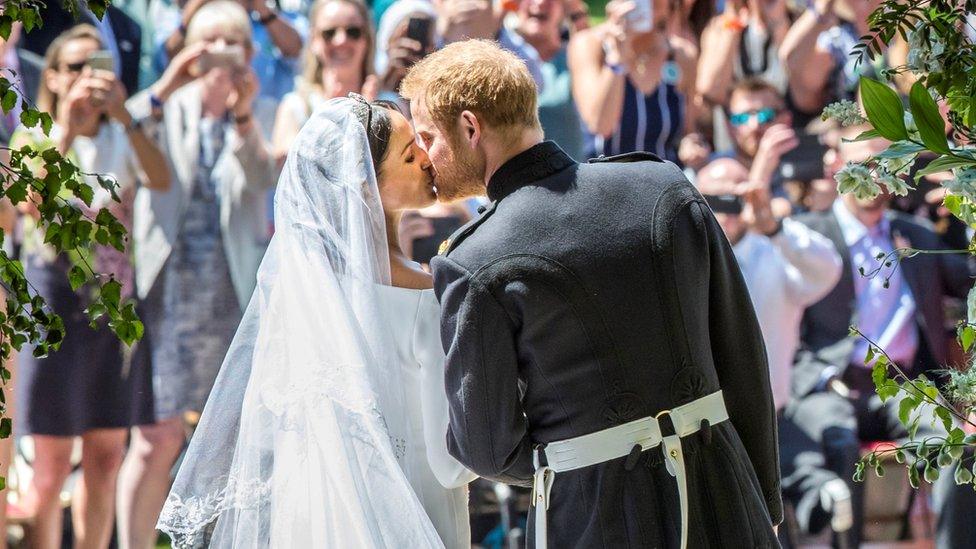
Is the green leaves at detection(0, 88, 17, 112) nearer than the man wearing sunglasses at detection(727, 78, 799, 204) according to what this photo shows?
Yes

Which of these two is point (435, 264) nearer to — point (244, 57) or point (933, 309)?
point (244, 57)

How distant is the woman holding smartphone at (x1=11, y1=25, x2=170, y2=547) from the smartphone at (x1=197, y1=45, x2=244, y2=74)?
1.22 feet

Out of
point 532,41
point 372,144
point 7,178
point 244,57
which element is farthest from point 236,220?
point 7,178

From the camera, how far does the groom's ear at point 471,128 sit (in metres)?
1.71

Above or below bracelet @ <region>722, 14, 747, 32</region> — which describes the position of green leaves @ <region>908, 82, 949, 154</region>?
below

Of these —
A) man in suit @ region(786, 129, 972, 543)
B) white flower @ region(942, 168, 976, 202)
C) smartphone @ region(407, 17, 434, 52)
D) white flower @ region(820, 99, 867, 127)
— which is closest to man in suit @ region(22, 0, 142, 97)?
smartphone @ region(407, 17, 434, 52)

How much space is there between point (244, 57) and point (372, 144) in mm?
2801

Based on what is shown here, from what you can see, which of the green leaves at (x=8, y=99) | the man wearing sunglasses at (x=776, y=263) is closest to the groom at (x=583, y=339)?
the green leaves at (x=8, y=99)

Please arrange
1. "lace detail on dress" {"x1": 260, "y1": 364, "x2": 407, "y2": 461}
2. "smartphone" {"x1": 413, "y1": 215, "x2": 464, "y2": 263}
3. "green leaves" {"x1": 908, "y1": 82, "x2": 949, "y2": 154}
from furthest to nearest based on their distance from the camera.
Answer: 1. "smartphone" {"x1": 413, "y1": 215, "x2": 464, "y2": 263}
2. "lace detail on dress" {"x1": 260, "y1": 364, "x2": 407, "y2": 461}
3. "green leaves" {"x1": 908, "y1": 82, "x2": 949, "y2": 154}

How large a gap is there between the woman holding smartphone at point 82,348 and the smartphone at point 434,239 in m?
1.09

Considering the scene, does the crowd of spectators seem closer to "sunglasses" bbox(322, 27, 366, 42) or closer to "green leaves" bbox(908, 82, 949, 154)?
"sunglasses" bbox(322, 27, 366, 42)

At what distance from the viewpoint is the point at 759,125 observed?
4.71 m

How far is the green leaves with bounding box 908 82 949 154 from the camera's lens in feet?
4.29

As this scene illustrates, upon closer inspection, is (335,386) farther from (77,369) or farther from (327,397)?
(77,369)
